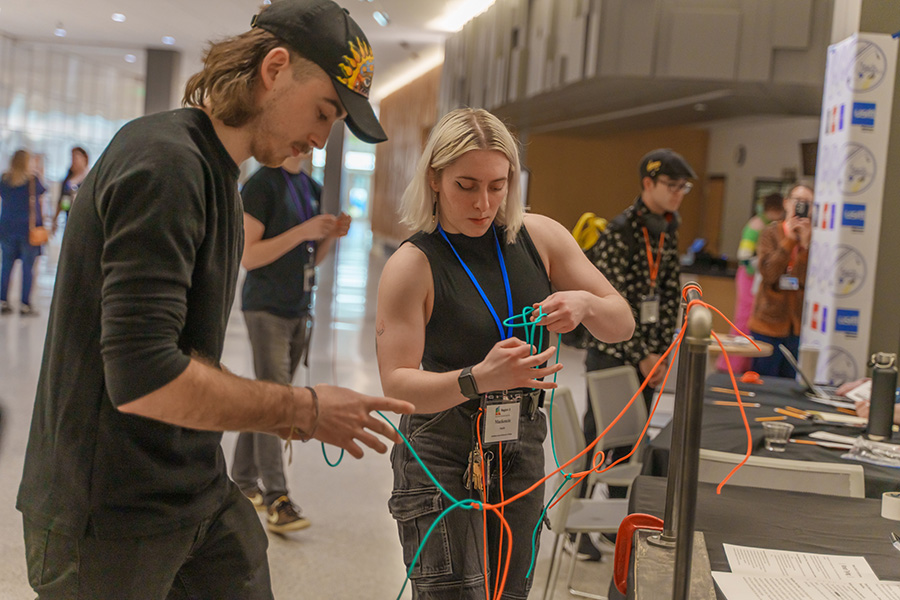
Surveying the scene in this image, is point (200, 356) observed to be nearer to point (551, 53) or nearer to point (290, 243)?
point (290, 243)

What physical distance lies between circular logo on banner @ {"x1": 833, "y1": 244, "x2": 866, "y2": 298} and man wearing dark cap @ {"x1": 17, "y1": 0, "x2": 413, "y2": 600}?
4.52 metres

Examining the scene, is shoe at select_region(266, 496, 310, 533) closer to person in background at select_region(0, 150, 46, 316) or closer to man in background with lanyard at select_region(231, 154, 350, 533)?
man in background with lanyard at select_region(231, 154, 350, 533)

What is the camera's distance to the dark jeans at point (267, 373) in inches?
129

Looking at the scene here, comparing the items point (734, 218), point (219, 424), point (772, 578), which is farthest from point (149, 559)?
point (734, 218)

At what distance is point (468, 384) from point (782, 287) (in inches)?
181

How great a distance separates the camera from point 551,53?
866cm

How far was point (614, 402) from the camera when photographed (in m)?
3.26

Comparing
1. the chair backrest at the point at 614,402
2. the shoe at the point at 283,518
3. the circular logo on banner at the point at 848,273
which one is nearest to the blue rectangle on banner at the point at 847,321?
the circular logo on banner at the point at 848,273

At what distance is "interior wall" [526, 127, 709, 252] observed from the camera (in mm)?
14281

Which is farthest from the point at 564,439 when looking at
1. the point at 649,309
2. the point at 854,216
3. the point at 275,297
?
the point at 854,216

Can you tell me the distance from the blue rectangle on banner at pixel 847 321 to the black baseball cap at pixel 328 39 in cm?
457

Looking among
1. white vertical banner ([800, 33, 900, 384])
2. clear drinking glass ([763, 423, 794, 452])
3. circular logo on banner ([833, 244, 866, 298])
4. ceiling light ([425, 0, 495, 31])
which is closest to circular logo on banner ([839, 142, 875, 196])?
white vertical banner ([800, 33, 900, 384])

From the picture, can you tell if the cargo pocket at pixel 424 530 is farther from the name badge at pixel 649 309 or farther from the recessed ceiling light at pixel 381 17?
the recessed ceiling light at pixel 381 17

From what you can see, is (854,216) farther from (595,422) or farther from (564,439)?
(564,439)
